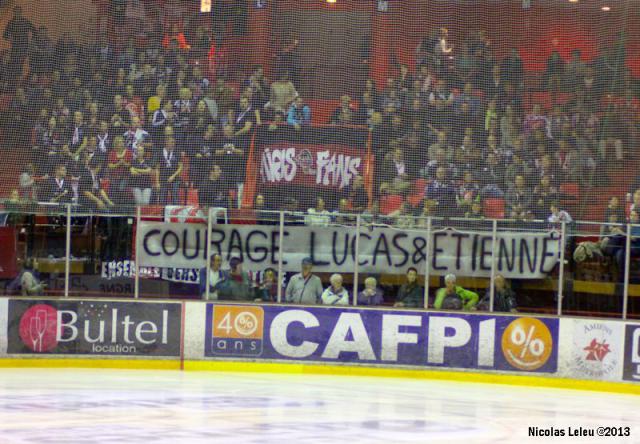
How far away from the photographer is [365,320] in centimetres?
1486

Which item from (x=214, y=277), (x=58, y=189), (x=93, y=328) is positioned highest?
(x=58, y=189)

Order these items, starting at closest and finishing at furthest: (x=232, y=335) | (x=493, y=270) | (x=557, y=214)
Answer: (x=493, y=270)
(x=232, y=335)
(x=557, y=214)

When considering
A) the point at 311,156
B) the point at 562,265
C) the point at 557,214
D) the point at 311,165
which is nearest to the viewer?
the point at 562,265

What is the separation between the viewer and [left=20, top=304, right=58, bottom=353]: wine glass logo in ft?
47.5

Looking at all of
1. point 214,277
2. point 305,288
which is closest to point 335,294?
point 305,288

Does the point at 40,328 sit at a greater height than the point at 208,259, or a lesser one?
lesser

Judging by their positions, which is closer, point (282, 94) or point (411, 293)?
point (411, 293)

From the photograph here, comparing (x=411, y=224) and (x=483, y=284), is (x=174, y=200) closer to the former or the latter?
(x=411, y=224)

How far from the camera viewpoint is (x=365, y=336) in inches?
585

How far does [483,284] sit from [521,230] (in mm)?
844

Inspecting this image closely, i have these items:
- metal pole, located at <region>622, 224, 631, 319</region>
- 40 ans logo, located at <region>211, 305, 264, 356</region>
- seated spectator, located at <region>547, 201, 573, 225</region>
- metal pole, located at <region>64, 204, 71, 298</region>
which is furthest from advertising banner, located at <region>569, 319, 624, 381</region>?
metal pole, located at <region>64, 204, 71, 298</region>

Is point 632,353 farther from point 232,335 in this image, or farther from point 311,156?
point 311,156

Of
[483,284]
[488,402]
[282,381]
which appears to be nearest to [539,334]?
[483,284]

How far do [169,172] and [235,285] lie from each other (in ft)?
6.39
